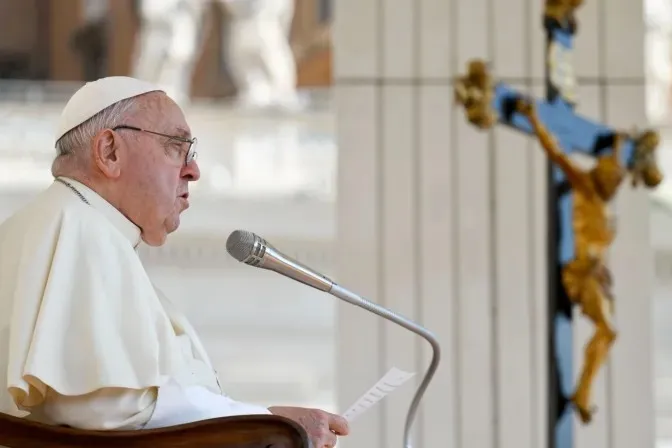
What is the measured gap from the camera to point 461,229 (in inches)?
153

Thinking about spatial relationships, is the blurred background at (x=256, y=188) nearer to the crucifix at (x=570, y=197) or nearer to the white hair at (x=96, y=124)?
the crucifix at (x=570, y=197)

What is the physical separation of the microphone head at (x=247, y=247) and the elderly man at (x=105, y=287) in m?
0.17

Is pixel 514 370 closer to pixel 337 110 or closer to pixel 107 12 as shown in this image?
pixel 337 110

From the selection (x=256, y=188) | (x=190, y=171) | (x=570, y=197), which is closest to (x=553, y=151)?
(x=570, y=197)

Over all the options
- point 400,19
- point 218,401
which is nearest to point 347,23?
point 400,19

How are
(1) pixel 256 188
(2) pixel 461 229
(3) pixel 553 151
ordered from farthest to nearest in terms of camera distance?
(1) pixel 256 188
(2) pixel 461 229
(3) pixel 553 151

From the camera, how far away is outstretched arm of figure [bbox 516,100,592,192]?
2979 millimetres

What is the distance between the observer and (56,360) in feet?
5.78

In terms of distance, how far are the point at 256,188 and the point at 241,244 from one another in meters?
3.84

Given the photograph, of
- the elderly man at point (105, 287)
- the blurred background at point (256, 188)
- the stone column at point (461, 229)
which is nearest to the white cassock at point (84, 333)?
the elderly man at point (105, 287)

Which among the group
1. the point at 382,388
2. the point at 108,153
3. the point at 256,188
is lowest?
the point at 256,188

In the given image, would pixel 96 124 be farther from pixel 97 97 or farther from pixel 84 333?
pixel 84 333

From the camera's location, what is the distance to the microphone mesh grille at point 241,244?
68.9 inches

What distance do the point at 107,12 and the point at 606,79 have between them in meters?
4.89
